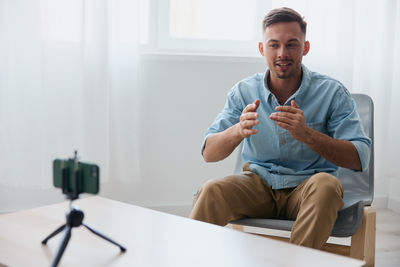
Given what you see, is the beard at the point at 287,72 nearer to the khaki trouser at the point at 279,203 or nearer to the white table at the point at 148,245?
the khaki trouser at the point at 279,203

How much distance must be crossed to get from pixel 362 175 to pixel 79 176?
1.25m

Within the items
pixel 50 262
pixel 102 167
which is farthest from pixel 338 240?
pixel 50 262

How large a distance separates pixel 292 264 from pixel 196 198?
2.28ft

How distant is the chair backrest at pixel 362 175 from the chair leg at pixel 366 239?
21 cm

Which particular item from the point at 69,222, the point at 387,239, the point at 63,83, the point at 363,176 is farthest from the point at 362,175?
the point at 63,83

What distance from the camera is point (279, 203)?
177cm

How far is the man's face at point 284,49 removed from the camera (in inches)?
72.8

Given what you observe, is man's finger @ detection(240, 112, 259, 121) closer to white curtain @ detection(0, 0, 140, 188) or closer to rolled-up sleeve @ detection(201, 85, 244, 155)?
rolled-up sleeve @ detection(201, 85, 244, 155)

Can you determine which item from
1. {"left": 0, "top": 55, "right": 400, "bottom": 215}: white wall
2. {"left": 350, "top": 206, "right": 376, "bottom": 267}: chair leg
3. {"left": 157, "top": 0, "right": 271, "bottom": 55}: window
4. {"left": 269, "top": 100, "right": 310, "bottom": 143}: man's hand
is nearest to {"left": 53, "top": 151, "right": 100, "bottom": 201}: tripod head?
{"left": 269, "top": 100, "right": 310, "bottom": 143}: man's hand

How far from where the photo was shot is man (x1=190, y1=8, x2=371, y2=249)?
1.61 m

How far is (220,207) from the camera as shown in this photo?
163 cm

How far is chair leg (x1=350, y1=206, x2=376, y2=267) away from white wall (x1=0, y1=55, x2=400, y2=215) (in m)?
1.51

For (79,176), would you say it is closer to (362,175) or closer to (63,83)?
(362,175)

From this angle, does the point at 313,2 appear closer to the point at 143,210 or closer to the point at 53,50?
the point at 53,50
